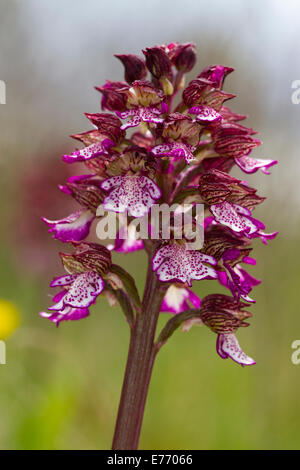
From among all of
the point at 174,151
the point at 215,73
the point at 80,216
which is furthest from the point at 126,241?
the point at 215,73

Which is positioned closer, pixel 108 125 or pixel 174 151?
pixel 174 151

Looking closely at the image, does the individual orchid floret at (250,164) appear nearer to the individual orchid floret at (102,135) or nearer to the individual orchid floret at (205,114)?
the individual orchid floret at (205,114)

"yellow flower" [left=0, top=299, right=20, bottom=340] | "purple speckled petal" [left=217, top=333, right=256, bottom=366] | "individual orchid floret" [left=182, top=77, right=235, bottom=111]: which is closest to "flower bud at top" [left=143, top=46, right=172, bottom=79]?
"individual orchid floret" [left=182, top=77, right=235, bottom=111]

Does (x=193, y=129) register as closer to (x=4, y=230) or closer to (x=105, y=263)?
(x=105, y=263)

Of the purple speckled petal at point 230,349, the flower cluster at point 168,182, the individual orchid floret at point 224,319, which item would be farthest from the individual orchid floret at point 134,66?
the purple speckled petal at point 230,349

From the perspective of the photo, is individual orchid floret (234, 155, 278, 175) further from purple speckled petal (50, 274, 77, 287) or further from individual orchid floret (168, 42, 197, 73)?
purple speckled petal (50, 274, 77, 287)

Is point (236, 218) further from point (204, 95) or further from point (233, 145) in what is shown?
point (204, 95)
